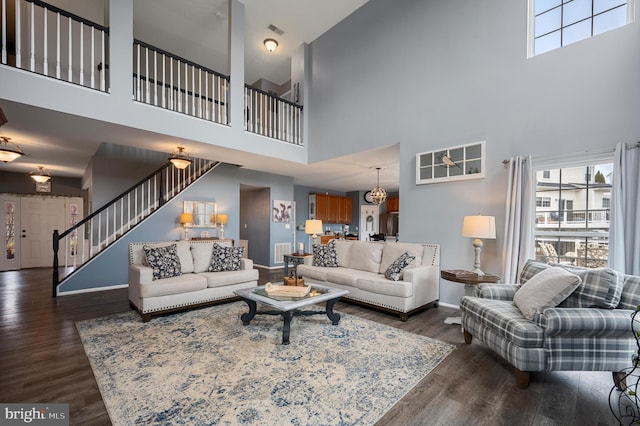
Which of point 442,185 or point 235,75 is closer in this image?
point 442,185

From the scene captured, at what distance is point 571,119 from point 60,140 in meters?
7.51

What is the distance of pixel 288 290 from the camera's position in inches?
130

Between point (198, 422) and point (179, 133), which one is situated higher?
point (179, 133)

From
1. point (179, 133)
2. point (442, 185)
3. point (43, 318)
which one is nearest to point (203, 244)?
point (179, 133)

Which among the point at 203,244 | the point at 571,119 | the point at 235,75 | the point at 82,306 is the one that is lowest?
the point at 82,306

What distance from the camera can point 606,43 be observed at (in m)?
3.02

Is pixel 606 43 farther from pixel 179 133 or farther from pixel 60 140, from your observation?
pixel 60 140

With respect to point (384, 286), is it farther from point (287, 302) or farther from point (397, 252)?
point (287, 302)

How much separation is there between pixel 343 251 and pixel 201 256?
93.0 inches

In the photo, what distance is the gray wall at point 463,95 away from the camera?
3084 mm

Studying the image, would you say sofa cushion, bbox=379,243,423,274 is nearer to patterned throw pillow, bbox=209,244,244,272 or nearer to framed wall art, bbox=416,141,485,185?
framed wall art, bbox=416,141,485,185

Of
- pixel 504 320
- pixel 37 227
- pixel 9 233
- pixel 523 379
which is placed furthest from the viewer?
pixel 37 227

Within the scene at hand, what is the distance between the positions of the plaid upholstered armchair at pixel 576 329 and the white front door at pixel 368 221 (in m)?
8.59

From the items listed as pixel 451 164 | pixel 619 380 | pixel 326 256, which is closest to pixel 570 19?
pixel 451 164
